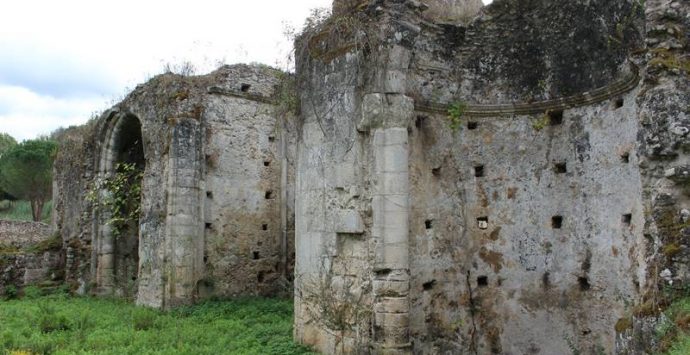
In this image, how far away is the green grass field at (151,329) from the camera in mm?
8289

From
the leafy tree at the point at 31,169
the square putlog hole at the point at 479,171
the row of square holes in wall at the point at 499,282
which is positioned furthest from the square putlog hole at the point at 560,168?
the leafy tree at the point at 31,169

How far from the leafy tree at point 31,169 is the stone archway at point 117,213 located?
18.0 meters

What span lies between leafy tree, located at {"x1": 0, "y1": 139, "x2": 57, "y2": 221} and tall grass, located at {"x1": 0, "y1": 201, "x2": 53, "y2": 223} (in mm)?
1654

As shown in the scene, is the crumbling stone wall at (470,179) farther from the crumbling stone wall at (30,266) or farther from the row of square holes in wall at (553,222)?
the crumbling stone wall at (30,266)

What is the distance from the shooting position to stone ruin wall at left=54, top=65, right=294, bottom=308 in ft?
40.3

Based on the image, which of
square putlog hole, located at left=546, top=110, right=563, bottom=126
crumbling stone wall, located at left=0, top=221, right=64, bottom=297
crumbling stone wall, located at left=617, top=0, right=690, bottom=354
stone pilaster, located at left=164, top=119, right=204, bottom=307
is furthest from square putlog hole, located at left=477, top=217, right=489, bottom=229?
crumbling stone wall, located at left=0, top=221, right=64, bottom=297

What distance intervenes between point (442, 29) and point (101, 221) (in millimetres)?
10691

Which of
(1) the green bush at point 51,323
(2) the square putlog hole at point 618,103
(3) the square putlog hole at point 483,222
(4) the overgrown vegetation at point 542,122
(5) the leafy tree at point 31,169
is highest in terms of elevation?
(5) the leafy tree at point 31,169

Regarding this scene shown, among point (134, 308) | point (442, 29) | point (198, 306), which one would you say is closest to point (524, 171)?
point (442, 29)

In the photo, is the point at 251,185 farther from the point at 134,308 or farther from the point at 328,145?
the point at 328,145

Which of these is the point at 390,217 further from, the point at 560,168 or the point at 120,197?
the point at 120,197

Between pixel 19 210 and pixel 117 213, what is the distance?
24.4 metres

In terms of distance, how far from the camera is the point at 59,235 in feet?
55.2

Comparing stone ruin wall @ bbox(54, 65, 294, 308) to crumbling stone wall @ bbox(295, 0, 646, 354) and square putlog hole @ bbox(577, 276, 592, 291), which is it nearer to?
crumbling stone wall @ bbox(295, 0, 646, 354)
